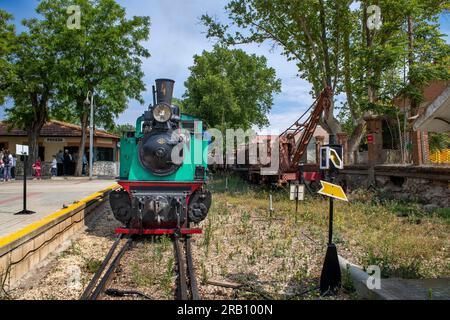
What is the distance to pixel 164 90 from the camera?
8523 mm

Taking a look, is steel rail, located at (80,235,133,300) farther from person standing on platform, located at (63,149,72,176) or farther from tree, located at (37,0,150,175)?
person standing on platform, located at (63,149,72,176)

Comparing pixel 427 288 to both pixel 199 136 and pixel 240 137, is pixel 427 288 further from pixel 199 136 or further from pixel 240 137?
pixel 240 137

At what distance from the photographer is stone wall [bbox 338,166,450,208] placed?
12.1 metres

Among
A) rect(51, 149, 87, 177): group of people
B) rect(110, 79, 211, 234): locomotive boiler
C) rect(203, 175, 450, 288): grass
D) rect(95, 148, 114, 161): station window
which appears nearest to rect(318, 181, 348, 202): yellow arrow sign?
rect(203, 175, 450, 288): grass

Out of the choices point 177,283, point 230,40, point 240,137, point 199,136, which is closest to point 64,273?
point 177,283

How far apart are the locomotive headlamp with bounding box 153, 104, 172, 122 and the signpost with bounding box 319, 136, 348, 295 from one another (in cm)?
379

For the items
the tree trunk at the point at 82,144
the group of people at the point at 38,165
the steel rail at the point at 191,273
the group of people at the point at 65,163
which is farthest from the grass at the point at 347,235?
the group of people at the point at 65,163

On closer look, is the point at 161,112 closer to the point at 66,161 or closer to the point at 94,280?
the point at 94,280

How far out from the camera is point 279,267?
6.39 meters

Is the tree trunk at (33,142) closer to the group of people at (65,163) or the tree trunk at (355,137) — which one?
the group of people at (65,163)

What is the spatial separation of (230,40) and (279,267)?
1581cm

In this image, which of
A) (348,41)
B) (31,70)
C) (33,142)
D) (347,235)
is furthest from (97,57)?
(347,235)

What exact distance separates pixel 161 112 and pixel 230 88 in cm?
3571

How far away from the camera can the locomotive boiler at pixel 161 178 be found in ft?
26.2
